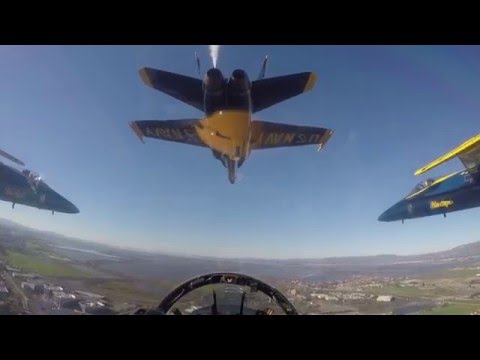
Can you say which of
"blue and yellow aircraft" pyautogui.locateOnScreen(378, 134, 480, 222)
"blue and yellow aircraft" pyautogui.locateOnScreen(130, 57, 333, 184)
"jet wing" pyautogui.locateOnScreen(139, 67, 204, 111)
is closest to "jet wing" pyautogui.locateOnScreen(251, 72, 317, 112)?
"blue and yellow aircraft" pyautogui.locateOnScreen(130, 57, 333, 184)

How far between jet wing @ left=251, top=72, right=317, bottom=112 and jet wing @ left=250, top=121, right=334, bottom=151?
0.38 m

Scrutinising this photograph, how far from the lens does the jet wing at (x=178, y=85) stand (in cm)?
362

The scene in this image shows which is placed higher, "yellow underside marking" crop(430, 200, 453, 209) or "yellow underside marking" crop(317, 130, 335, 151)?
"yellow underside marking" crop(317, 130, 335, 151)

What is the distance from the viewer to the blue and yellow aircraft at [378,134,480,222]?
13.8 ft

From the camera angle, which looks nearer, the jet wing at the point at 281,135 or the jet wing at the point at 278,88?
the jet wing at the point at 278,88

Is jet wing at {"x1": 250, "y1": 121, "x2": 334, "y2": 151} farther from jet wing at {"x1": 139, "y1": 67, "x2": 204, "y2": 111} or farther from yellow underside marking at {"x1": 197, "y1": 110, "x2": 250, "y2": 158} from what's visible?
jet wing at {"x1": 139, "y1": 67, "x2": 204, "y2": 111}

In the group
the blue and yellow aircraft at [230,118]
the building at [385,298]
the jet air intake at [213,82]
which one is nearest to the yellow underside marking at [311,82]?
the blue and yellow aircraft at [230,118]

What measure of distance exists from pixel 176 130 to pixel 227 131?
30.5 inches

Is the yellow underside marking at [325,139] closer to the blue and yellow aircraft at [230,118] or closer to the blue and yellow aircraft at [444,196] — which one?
the blue and yellow aircraft at [230,118]
